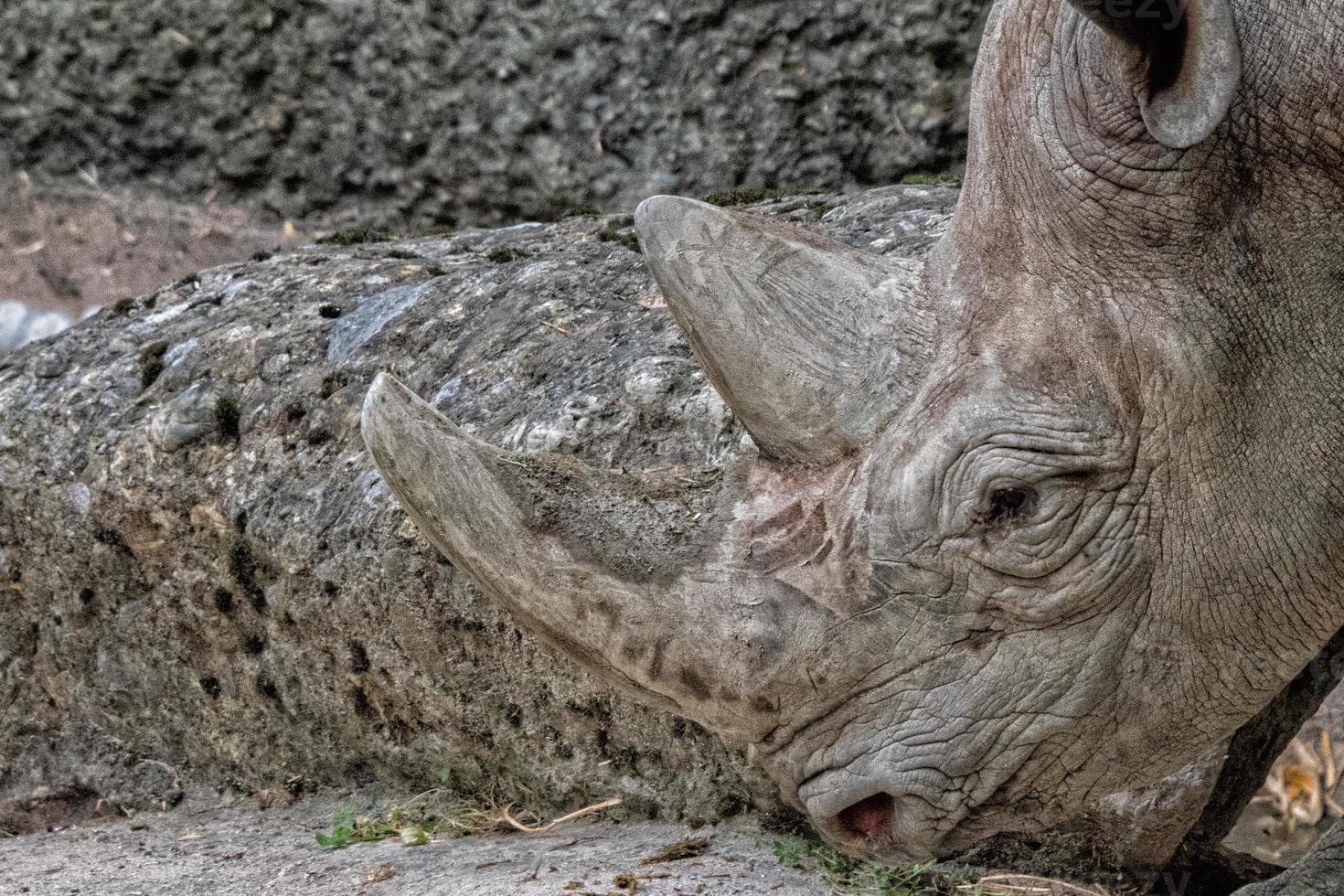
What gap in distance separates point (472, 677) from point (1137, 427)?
1.72 m

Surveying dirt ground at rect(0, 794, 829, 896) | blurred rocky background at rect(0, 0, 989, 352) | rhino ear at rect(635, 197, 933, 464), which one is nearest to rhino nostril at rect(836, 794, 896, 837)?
dirt ground at rect(0, 794, 829, 896)

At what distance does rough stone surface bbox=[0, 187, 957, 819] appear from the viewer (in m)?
3.67

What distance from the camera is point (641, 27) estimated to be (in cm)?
644

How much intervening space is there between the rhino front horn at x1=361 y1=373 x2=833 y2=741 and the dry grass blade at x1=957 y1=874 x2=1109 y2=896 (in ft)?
3.09

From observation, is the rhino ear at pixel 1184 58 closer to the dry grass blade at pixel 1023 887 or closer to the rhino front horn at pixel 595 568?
the rhino front horn at pixel 595 568

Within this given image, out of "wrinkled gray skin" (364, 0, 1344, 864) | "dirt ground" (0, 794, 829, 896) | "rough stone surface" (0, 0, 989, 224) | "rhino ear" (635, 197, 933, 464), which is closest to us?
"wrinkled gray skin" (364, 0, 1344, 864)

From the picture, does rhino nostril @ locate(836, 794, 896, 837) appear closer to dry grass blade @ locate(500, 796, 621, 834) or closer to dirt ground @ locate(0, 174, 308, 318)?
dry grass blade @ locate(500, 796, 621, 834)

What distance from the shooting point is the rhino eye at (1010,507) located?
260 cm

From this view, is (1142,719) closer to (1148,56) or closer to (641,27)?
(1148,56)

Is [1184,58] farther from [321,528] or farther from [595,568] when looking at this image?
[321,528]

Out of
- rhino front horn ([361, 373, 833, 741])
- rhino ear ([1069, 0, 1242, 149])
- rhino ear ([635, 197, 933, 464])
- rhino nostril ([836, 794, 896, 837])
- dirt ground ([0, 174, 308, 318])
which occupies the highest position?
dirt ground ([0, 174, 308, 318])

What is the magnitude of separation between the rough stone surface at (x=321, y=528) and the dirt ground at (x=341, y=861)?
11cm

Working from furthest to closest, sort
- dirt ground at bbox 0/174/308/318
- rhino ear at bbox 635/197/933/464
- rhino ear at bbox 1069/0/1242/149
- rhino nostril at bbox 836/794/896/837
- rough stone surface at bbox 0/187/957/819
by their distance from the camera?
1. dirt ground at bbox 0/174/308/318
2. rough stone surface at bbox 0/187/957/819
3. rhino nostril at bbox 836/794/896/837
4. rhino ear at bbox 635/197/933/464
5. rhino ear at bbox 1069/0/1242/149

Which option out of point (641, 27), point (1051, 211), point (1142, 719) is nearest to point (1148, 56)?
point (1051, 211)
